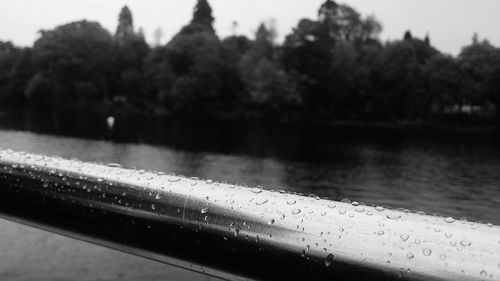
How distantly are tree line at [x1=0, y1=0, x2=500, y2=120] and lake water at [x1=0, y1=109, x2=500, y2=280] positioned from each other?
1324 inches

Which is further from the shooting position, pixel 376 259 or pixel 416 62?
pixel 416 62

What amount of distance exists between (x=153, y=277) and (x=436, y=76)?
282 ft

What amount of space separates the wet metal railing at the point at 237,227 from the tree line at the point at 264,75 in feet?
265

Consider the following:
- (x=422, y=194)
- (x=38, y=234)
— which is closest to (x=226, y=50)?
(x=422, y=194)

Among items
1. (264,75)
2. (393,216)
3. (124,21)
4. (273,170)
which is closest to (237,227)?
(393,216)

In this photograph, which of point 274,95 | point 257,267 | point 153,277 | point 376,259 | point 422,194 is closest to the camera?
point 376,259

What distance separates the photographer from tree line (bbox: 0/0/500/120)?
84250mm

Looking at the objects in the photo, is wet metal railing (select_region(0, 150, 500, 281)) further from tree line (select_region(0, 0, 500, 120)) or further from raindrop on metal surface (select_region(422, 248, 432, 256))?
tree line (select_region(0, 0, 500, 120))

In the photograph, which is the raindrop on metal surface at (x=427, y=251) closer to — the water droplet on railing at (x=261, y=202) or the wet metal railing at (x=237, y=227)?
the wet metal railing at (x=237, y=227)

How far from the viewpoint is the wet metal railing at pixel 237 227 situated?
29.4 inches

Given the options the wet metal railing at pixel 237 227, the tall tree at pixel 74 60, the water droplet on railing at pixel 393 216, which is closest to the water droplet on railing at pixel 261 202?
the wet metal railing at pixel 237 227

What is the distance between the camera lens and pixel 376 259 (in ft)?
2.54

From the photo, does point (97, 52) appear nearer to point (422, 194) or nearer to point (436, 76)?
point (436, 76)

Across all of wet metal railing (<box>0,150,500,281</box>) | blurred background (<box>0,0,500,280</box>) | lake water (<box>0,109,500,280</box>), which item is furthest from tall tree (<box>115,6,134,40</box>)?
wet metal railing (<box>0,150,500,281</box>)
